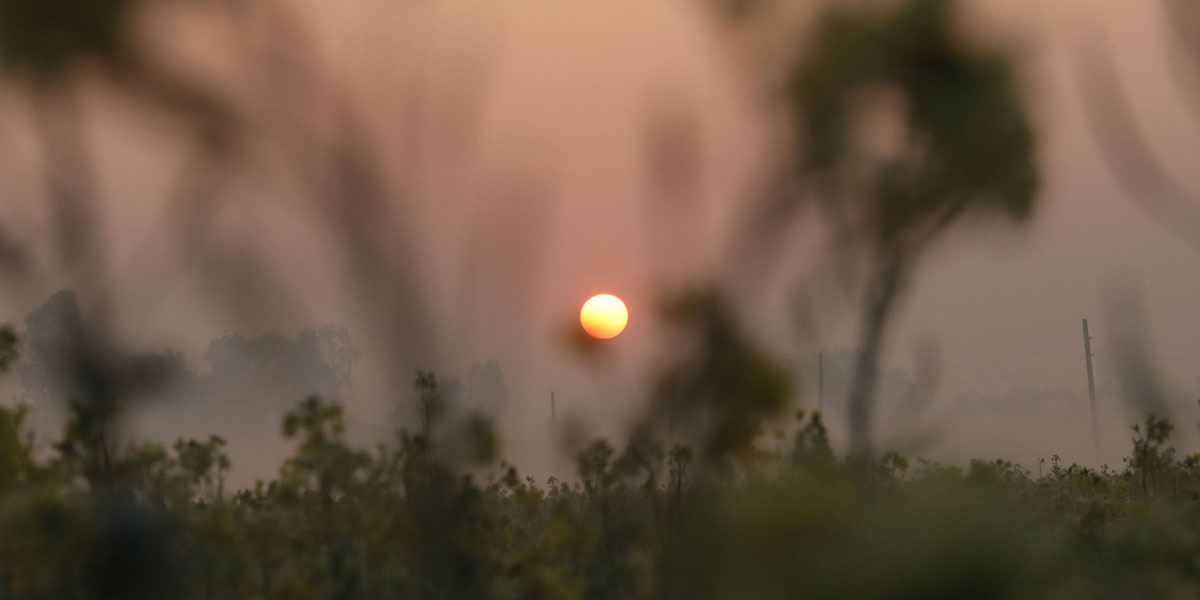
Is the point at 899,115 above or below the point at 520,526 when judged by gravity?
above

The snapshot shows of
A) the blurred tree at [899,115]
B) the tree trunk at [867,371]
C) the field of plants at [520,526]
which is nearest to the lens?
the field of plants at [520,526]

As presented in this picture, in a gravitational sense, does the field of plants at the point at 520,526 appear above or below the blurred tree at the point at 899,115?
below

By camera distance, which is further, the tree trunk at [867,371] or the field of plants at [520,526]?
the tree trunk at [867,371]

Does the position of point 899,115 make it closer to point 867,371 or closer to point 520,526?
point 867,371

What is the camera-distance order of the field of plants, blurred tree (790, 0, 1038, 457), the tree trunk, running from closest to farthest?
the field of plants, blurred tree (790, 0, 1038, 457), the tree trunk

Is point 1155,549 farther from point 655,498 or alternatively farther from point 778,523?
point 778,523

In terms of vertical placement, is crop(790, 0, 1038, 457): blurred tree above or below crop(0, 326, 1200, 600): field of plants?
above

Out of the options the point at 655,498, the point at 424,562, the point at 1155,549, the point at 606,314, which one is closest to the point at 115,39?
the point at 424,562

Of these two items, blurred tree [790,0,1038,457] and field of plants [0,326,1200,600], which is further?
blurred tree [790,0,1038,457]

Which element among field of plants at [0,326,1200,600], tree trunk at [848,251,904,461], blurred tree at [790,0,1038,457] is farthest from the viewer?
tree trunk at [848,251,904,461]

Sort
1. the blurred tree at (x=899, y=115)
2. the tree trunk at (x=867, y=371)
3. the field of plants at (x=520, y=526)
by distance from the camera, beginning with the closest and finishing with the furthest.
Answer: the field of plants at (x=520, y=526), the blurred tree at (x=899, y=115), the tree trunk at (x=867, y=371)

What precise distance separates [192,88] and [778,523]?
1.39 m

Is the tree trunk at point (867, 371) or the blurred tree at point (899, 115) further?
the tree trunk at point (867, 371)

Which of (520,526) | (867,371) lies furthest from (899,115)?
(520,526)
